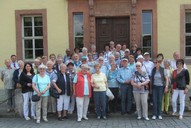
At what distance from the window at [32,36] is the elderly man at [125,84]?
5461 mm

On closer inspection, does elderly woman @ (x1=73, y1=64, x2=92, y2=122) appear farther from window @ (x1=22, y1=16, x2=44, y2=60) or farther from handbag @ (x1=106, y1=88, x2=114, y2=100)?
window @ (x1=22, y1=16, x2=44, y2=60)

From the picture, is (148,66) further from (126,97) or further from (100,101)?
(100,101)

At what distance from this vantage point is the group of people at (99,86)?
323 inches

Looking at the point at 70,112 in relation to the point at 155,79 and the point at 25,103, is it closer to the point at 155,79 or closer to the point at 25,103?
the point at 25,103

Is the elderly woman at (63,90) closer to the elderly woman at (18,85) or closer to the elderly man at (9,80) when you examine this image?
the elderly woman at (18,85)

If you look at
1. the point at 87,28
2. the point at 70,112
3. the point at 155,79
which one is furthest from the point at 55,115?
the point at 87,28

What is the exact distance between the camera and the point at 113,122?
26.2ft

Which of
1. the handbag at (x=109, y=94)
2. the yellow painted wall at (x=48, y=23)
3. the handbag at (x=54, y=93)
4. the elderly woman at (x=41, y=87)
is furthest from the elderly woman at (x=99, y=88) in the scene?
the yellow painted wall at (x=48, y=23)

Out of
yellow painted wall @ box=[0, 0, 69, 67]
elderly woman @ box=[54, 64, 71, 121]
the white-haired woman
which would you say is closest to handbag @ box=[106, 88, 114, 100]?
the white-haired woman

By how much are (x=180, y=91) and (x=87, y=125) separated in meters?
2.80

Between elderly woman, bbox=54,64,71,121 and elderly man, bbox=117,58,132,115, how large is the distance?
59.0 inches

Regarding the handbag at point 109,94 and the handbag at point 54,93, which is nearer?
the handbag at point 54,93

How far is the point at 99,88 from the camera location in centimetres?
829

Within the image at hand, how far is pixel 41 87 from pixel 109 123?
210 cm
